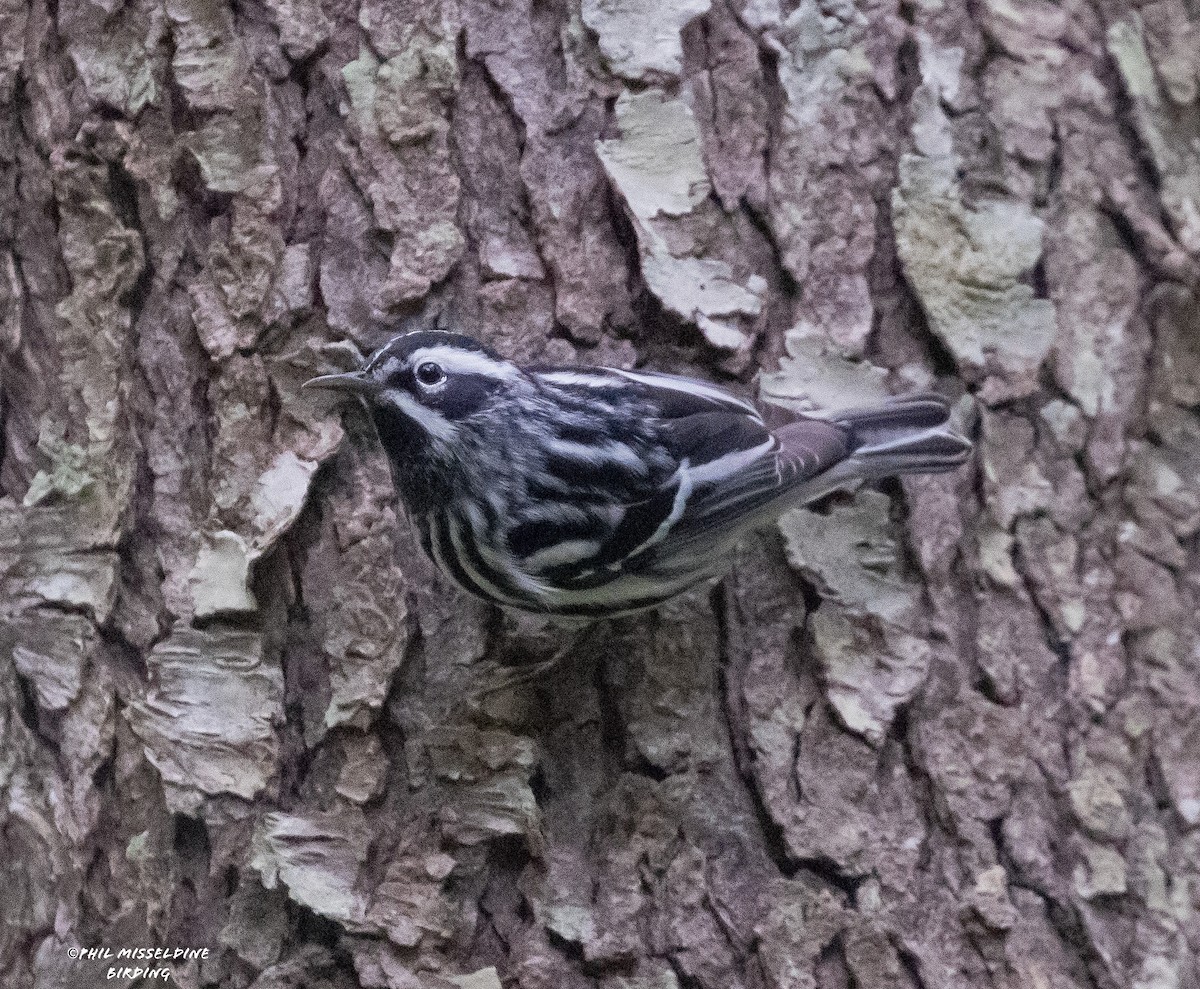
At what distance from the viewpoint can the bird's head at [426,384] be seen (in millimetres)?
2383

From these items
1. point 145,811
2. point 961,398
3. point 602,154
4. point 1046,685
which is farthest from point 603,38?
point 145,811

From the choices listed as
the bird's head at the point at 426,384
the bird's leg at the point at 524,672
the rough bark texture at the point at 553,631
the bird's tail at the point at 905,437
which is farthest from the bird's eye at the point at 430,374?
the bird's tail at the point at 905,437

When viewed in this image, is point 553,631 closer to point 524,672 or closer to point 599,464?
point 524,672

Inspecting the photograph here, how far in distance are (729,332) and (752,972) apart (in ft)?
4.02

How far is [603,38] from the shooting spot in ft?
8.34

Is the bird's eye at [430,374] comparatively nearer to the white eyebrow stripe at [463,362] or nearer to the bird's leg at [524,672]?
the white eyebrow stripe at [463,362]

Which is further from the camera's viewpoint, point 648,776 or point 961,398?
point 961,398

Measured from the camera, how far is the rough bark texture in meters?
2.36

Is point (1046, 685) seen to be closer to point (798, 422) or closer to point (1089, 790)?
point (1089, 790)

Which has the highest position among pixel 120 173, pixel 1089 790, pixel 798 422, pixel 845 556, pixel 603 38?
pixel 603 38

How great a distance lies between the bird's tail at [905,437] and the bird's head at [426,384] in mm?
708

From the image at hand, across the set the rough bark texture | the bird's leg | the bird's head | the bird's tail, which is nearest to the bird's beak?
the bird's head

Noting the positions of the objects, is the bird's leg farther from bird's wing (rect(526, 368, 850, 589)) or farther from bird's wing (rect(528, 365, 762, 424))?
bird's wing (rect(528, 365, 762, 424))

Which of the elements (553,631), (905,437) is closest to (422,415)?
(553,631)
